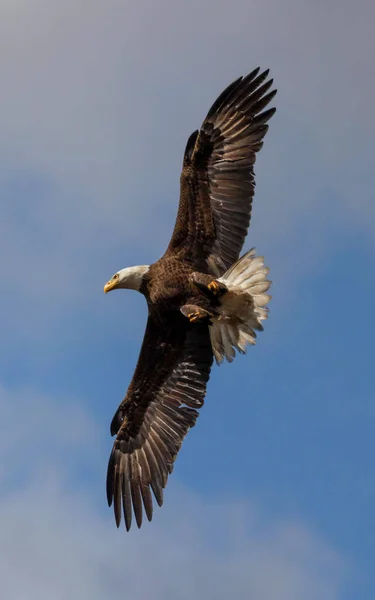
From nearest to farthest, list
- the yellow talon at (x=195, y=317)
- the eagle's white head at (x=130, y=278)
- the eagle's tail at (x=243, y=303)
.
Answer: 1. the eagle's tail at (x=243, y=303)
2. the yellow talon at (x=195, y=317)
3. the eagle's white head at (x=130, y=278)

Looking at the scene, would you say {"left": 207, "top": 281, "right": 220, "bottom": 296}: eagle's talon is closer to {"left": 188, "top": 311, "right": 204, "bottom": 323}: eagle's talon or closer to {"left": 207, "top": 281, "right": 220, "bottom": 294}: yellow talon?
{"left": 207, "top": 281, "right": 220, "bottom": 294}: yellow talon

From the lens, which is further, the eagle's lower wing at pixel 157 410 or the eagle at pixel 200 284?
the eagle's lower wing at pixel 157 410

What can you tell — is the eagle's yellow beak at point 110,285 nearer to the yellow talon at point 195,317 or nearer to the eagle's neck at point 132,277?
the eagle's neck at point 132,277

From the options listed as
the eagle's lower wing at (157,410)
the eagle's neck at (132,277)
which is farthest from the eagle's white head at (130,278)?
the eagle's lower wing at (157,410)

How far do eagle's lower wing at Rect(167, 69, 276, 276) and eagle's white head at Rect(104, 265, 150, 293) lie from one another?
0.58m

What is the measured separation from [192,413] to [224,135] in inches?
139

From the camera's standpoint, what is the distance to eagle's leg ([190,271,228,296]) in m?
17.4

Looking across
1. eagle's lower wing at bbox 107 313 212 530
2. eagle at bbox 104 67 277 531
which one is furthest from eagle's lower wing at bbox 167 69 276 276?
eagle's lower wing at bbox 107 313 212 530

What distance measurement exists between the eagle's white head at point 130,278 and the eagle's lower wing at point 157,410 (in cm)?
47

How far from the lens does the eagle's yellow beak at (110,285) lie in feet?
61.5

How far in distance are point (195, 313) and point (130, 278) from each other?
1.19 meters

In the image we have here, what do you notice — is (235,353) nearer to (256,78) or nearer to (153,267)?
(153,267)

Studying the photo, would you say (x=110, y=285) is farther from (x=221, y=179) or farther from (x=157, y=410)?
(x=221, y=179)

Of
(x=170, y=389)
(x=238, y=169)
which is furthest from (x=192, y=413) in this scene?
(x=238, y=169)
